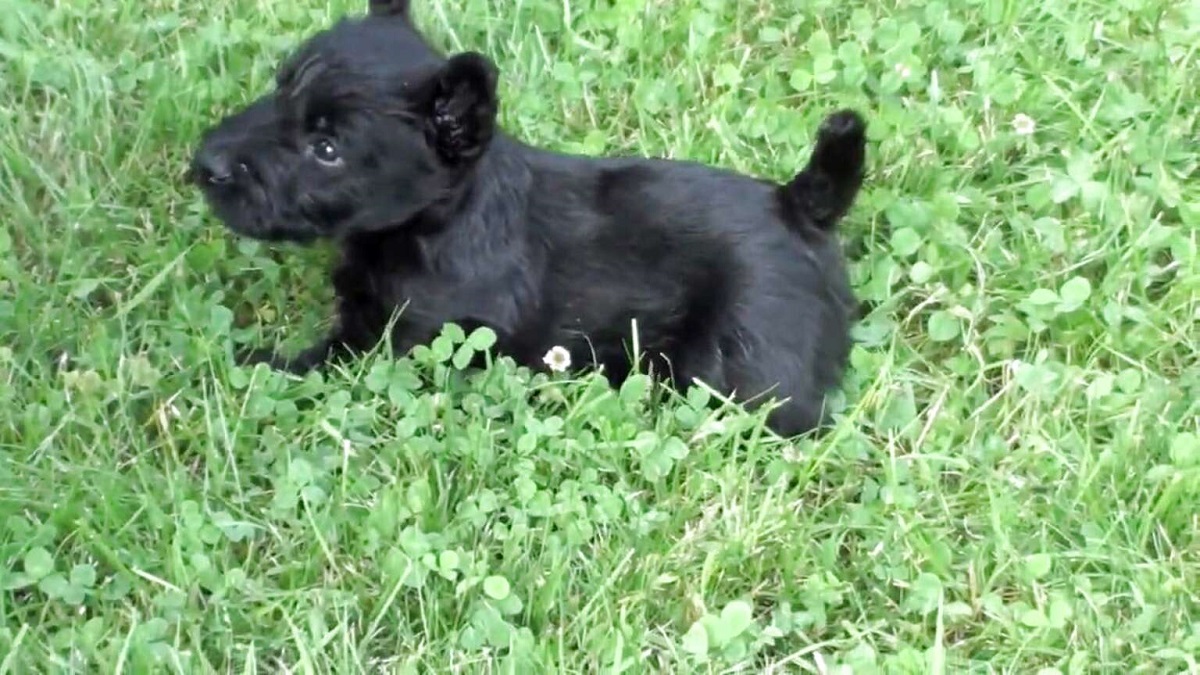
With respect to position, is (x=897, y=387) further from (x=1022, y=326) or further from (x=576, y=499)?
(x=576, y=499)

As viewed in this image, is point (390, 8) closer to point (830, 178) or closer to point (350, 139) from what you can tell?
point (350, 139)

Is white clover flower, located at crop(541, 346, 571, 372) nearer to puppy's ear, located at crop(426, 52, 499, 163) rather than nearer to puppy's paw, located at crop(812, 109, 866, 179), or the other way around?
puppy's ear, located at crop(426, 52, 499, 163)

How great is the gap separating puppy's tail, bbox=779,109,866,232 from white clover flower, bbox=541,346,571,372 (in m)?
0.40

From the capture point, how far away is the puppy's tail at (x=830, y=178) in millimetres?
2334

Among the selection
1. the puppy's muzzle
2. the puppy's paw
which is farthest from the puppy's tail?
the puppy's muzzle

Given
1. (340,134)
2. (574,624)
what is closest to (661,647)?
(574,624)

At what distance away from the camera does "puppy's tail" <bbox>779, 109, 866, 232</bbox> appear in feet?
7.66

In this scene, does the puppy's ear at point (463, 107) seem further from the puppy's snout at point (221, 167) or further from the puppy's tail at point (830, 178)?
the puppy's tail at point (830, 178)

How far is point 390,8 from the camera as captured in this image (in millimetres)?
2449

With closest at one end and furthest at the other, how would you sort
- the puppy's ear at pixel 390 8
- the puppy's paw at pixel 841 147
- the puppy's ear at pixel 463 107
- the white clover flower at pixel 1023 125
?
the puppy's ear at pixel 463 107 < the puppy's paw at pixel 841 147 < the puppy's ear at pixel 390 8 < the white clover flower at pixel 1023 125

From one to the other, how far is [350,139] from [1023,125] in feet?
4.10

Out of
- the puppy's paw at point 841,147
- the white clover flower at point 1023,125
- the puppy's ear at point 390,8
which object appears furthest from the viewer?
the white clover flower at point 1023,125

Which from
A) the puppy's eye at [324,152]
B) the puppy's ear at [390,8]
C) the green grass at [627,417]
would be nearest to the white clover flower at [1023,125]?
the green grass at [627,417]

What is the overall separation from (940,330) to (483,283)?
0.73 meters
